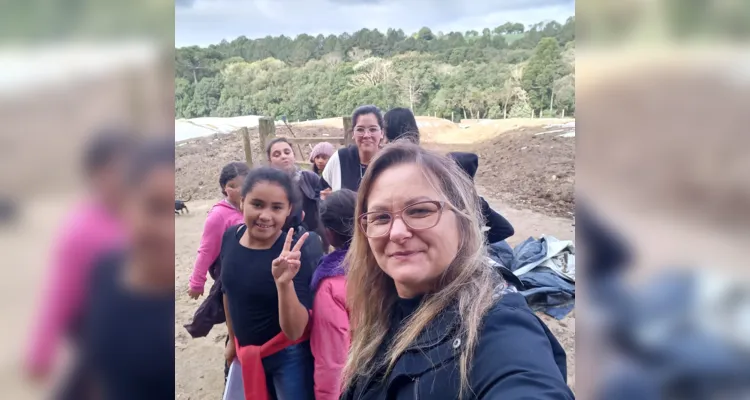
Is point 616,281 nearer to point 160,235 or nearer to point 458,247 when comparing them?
point 458,247

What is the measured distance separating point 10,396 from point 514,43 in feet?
11.1

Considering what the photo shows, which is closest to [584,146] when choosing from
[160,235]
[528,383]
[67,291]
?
[528,383]

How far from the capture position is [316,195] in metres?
2.36

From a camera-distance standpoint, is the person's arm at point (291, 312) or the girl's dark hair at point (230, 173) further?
the girl's dark hair at point (230, 173)

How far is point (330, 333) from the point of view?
1405 millimetres

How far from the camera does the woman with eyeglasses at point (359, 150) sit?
2162mm

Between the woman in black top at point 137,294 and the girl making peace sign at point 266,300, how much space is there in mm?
808

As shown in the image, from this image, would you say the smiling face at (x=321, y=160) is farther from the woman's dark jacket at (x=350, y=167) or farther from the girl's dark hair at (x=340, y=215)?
the girl's dark hair at (x=340, y=215)

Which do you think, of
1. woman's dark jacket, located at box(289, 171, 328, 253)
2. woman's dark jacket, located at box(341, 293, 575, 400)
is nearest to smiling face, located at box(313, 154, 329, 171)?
woman's dark jacket, located at box(289, 171, 328, 253)

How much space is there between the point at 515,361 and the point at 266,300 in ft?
3.26

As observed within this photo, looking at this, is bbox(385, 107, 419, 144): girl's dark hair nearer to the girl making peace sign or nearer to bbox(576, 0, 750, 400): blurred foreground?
the girl making peace sign

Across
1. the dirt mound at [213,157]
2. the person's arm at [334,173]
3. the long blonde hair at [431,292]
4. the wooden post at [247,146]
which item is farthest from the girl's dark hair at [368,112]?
the wooden post at [247,146]

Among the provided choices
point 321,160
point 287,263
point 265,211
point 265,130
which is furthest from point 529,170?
point 287,263

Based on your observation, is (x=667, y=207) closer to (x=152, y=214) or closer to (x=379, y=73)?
(x=152, y=214)
